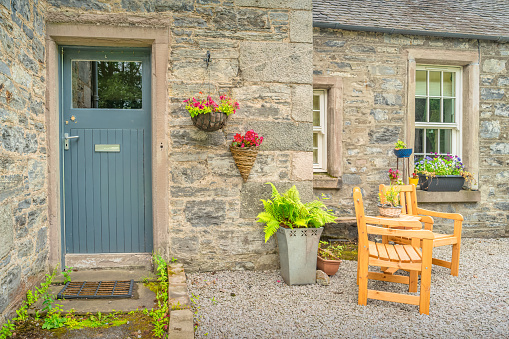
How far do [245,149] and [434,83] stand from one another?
4.40 meters

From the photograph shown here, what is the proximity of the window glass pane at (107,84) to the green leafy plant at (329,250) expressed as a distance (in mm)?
2737

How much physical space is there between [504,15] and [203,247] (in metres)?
7.10

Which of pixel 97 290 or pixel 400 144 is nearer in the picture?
pixel 97 290

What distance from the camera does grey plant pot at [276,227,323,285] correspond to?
364 centimetres

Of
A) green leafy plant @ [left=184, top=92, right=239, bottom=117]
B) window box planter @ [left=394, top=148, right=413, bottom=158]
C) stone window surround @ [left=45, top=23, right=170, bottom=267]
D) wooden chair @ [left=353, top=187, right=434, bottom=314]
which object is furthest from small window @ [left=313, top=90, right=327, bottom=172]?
stone window surround @ [left=45, top=23, right=170, bottom=267]

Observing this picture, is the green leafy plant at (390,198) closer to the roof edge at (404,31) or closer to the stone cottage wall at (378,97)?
the stone cottage wall at (378,97)

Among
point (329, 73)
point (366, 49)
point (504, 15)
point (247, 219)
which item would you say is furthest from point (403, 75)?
point (247, 219)

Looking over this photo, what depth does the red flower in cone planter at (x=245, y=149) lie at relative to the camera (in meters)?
3.79

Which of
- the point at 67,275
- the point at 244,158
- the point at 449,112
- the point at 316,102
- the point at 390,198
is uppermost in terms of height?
the point at 316,102

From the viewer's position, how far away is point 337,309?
10.4 ft

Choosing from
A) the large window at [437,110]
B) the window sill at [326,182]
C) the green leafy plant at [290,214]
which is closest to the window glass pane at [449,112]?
the large window at [437,110]

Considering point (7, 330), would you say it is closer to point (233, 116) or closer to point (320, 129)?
point (233, 116)

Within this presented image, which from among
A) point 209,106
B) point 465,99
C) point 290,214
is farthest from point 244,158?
point 465,99

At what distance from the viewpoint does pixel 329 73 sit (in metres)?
5.82
